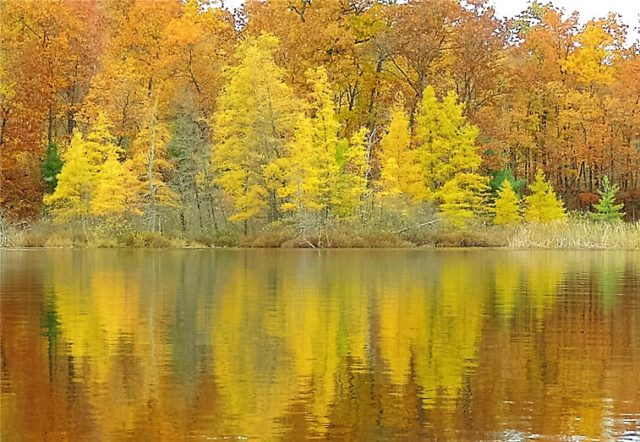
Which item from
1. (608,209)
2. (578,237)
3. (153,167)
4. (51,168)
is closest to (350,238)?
(578,237)

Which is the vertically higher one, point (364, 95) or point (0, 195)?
point (364, 95)

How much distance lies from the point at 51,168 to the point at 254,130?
11666mm

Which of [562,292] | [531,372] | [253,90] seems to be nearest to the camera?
[531,372]

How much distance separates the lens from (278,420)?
34.7 feet

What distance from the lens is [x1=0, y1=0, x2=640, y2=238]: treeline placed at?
179 ft

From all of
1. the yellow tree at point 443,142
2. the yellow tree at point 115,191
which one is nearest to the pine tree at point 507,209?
the yellow tree at point 443,142

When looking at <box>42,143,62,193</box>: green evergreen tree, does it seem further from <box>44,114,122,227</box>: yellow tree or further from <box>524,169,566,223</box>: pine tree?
<box>524,169,566,223</box>: pine tree

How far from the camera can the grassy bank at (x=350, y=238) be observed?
51.8 metres

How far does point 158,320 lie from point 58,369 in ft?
17.1

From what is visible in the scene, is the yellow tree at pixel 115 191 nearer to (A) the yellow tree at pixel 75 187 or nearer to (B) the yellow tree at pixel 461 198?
(A) the yellow tree at pixel 75 187

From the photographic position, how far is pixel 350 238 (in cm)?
5206

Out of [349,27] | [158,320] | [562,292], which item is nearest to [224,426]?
[158,320]

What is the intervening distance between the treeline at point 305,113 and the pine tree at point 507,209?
117mm

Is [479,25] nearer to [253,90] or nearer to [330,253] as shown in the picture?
[253,90]
